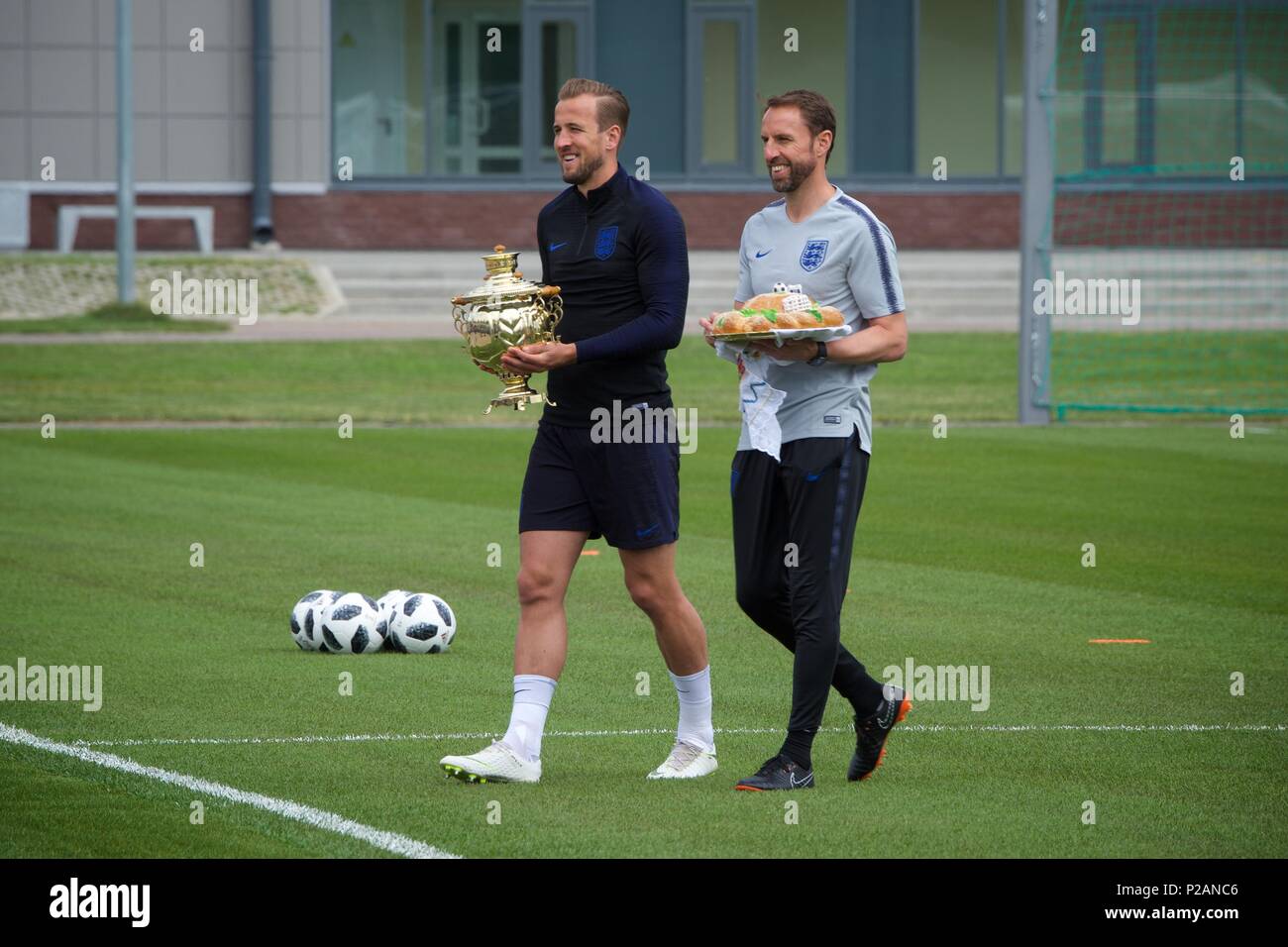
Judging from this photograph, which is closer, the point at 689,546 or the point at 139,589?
the point at 139,589

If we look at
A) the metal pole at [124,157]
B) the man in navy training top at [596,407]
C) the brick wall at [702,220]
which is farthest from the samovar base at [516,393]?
the brick wall at [702,220]

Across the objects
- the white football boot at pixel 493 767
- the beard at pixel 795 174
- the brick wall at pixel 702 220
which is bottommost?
the white football boot at pixel 493 767

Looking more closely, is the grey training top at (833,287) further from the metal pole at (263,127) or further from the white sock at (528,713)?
the metal pole at (263,127)

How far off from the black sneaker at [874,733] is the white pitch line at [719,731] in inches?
37.1

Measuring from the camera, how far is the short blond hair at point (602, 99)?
23.1ft

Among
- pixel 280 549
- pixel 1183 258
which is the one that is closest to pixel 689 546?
pixel 280 549

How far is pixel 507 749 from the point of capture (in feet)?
23.3

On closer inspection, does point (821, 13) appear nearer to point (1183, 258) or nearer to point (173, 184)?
point (1183, 258)

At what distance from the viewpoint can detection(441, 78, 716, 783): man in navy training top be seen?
704cm

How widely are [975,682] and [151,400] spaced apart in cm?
1643

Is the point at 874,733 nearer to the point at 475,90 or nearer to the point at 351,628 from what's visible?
the point at 351,628

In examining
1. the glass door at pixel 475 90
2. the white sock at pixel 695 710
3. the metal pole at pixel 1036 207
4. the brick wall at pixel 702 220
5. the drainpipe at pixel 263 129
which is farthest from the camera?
the glass door at pixel 475 90

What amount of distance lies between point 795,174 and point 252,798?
8.93 ft

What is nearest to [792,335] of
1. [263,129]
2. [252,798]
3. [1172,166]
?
[252,798]
